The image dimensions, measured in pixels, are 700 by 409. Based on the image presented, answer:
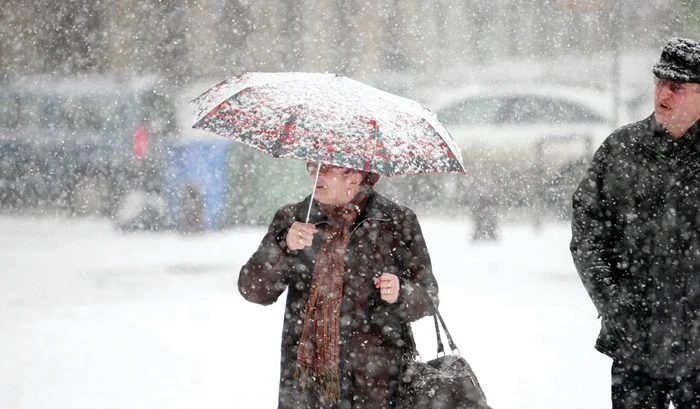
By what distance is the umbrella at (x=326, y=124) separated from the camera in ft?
9.86

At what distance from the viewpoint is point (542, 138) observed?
13.2 metres

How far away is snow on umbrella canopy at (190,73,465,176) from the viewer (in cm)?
300

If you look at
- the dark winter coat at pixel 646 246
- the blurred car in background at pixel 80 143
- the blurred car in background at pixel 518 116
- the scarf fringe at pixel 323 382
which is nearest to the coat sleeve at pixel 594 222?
the dark winter coat at pixel 646 246

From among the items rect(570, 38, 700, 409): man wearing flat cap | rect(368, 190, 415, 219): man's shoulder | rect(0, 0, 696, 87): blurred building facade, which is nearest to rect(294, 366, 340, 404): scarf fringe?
rect(368, 190, 415, 219): man's shoulder

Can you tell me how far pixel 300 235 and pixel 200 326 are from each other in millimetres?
4457

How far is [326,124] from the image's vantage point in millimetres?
3049

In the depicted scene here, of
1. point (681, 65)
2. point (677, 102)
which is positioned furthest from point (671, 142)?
point (681, 65)

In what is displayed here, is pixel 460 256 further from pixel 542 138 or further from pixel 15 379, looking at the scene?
pixel 15 379

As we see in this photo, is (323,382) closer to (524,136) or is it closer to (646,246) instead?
(646,246)

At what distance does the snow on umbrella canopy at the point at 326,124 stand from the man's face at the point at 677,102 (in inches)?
27.3

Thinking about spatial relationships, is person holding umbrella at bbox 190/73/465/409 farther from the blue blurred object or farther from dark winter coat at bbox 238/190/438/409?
the blue blurred object

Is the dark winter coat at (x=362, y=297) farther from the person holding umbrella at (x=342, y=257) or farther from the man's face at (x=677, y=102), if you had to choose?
the man's face at (x=677, y=102)

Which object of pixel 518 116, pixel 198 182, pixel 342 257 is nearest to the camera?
pixel 342 257

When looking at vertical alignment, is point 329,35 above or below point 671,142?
above
